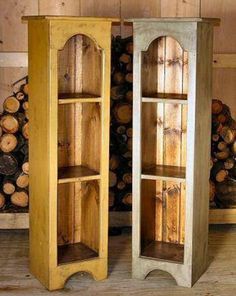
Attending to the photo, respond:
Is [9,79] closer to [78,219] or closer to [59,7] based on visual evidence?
[59,7]

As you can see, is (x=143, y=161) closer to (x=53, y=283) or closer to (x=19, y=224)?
(x=53, y=283)

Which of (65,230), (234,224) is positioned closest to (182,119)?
(65,230)

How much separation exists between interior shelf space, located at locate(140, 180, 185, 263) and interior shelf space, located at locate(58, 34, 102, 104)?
0.58 m

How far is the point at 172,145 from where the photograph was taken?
3551 mm

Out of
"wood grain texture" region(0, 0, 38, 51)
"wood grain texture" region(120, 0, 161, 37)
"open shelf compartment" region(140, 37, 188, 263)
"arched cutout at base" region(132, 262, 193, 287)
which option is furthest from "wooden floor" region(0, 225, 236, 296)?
"wood grain texture" region(120, 0, 161, 37)

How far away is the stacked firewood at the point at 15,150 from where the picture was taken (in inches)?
160

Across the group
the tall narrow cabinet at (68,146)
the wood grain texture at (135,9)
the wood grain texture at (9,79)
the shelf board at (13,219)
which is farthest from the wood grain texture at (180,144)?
the wood grain texture at (9,79)

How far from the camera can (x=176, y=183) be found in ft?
11.8

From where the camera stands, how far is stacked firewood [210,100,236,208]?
4246 millimetres

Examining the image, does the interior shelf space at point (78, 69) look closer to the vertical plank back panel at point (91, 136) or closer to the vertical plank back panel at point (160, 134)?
the vertical plank back panel at point (91, 136)

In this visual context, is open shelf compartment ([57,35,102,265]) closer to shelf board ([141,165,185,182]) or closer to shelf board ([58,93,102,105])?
shelf board ([58,93,102,105])

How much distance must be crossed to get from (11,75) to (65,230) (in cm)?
110

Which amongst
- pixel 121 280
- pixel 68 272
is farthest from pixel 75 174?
pixel 121 280

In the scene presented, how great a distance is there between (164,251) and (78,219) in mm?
480
